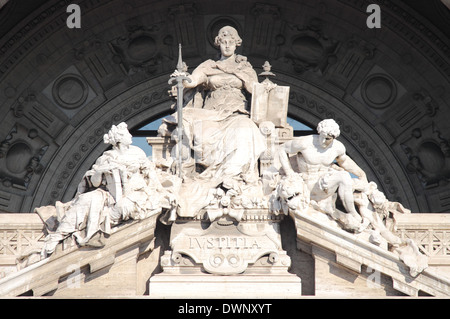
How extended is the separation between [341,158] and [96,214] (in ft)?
11.7

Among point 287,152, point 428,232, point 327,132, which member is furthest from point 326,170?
point 428,232

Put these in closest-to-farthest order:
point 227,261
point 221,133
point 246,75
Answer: point 227,261 → point 221,133 → point 246,75

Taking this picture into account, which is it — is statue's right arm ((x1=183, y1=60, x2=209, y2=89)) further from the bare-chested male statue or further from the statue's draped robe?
the bare-chested male statue

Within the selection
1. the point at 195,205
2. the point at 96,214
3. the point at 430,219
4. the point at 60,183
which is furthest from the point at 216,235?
the point at 60,183

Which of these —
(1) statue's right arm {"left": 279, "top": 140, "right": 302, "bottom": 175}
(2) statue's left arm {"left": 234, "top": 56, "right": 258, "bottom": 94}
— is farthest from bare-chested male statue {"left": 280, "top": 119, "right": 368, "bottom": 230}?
(2) statue's left arm {"left": 234, "top": 56, "right": 258, "bottom": 94}

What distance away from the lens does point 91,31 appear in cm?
2378

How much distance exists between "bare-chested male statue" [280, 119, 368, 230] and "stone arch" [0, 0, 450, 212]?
5.83m

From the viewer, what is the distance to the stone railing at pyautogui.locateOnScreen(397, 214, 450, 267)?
17.4 metres

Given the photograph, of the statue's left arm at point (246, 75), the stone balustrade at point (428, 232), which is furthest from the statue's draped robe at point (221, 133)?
the stone balustrade at point (428, 232)

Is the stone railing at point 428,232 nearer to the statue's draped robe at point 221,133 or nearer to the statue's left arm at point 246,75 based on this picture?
the statue's draped robe at point 221,133

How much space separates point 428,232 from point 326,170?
5.33 feet

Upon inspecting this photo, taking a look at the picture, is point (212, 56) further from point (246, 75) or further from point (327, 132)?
point (327, 132)

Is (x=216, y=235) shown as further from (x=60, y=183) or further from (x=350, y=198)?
(x=60, y=183)

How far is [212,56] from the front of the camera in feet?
79.6
